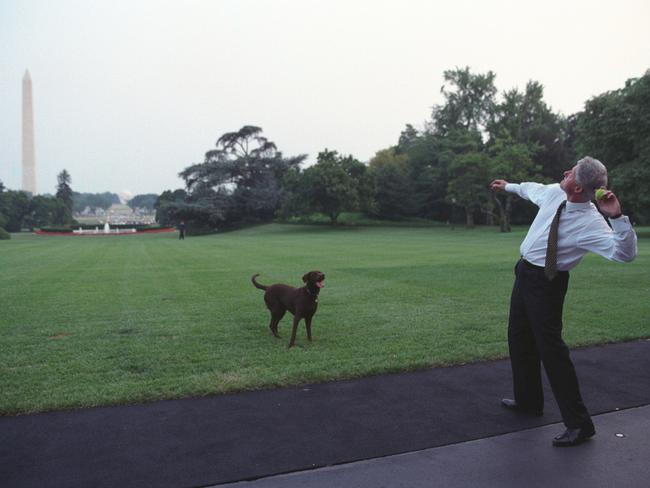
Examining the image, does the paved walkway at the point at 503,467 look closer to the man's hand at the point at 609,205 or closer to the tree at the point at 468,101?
the man's hand at the point at 609,205

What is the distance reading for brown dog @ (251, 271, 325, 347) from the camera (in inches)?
228

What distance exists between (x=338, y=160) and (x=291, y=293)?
43951mm

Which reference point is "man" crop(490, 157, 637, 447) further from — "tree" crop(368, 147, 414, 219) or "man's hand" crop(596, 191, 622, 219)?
"tree" crop(368, 147, 414, 219)

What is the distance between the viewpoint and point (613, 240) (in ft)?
10.9

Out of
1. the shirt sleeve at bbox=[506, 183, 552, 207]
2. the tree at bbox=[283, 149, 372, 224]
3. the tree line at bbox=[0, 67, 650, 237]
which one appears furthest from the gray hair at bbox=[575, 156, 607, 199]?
the tree at bbox=[283, 149, 372, 224]

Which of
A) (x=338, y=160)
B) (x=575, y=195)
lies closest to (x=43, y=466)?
(x=575, y=195)

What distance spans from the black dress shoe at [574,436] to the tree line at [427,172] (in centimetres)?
3662

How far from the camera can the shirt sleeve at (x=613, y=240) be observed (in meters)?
3.14

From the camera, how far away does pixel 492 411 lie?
4082mm

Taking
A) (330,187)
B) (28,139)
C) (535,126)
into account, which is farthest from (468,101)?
(28,139)

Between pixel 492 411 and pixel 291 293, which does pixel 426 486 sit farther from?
pixel 291 293

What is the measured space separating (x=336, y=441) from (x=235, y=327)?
3.96 m

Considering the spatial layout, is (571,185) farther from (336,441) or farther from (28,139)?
(28,139)

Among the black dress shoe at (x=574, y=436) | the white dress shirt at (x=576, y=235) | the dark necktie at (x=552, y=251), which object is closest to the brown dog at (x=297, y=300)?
the white dress shirt at (x=576, y=235)
